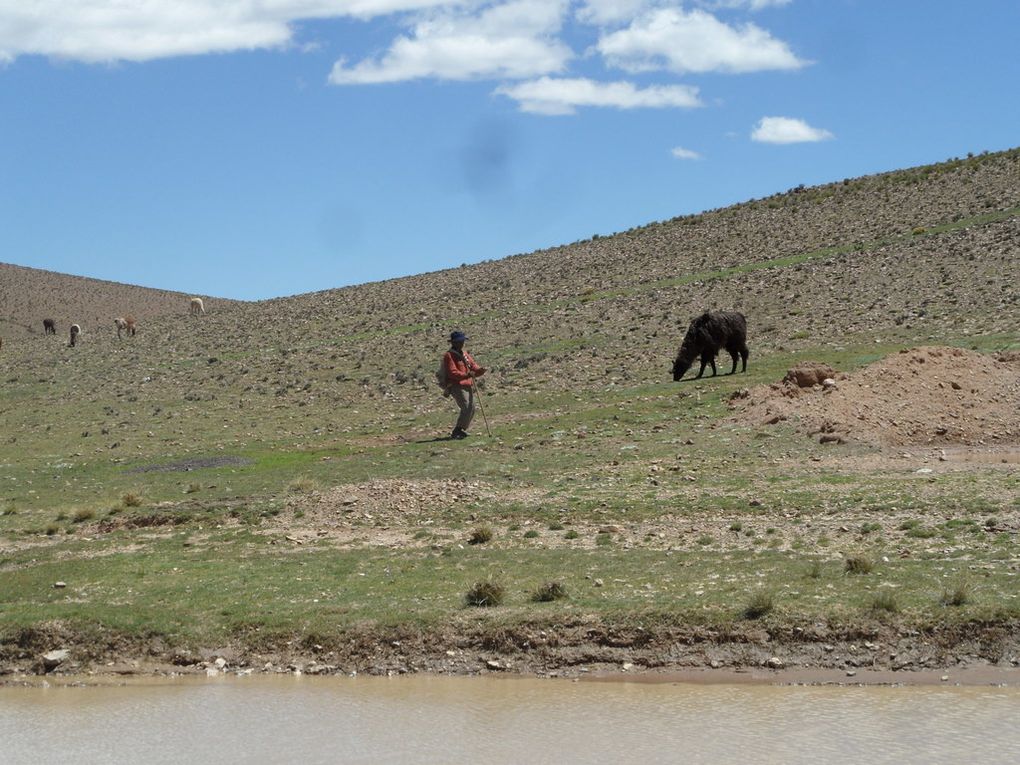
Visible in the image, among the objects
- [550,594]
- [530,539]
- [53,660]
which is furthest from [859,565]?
[53,660]

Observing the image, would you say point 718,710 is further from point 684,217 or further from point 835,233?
point 684,217

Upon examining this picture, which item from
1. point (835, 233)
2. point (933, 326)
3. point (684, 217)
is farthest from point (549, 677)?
point (684, 217)

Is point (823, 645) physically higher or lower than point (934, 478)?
lower

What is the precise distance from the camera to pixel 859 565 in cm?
1438

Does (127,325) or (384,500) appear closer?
(384,500)

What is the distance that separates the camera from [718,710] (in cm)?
1169

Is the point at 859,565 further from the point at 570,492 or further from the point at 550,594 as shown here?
the point at 570,492

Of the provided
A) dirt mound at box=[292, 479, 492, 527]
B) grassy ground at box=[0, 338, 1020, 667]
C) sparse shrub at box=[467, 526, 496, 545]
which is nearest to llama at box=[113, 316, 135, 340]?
grassy ground at box=[0, 338, 1020, 667]

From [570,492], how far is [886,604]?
27.4 ft

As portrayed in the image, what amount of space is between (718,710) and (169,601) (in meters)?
7.12

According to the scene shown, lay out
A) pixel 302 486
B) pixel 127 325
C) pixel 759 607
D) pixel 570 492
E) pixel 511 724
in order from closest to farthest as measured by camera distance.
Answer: pixel 511 724
pixel 759 607
pixel 570 492
pixel 302 486
pixel 127 325

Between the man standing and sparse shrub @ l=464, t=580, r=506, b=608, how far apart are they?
13.4 m

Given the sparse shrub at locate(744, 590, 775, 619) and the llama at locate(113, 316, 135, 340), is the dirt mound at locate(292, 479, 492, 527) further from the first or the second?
the llama at locate(113, 316, 135, 340)

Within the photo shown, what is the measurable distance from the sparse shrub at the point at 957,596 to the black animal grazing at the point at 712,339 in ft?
66.8
